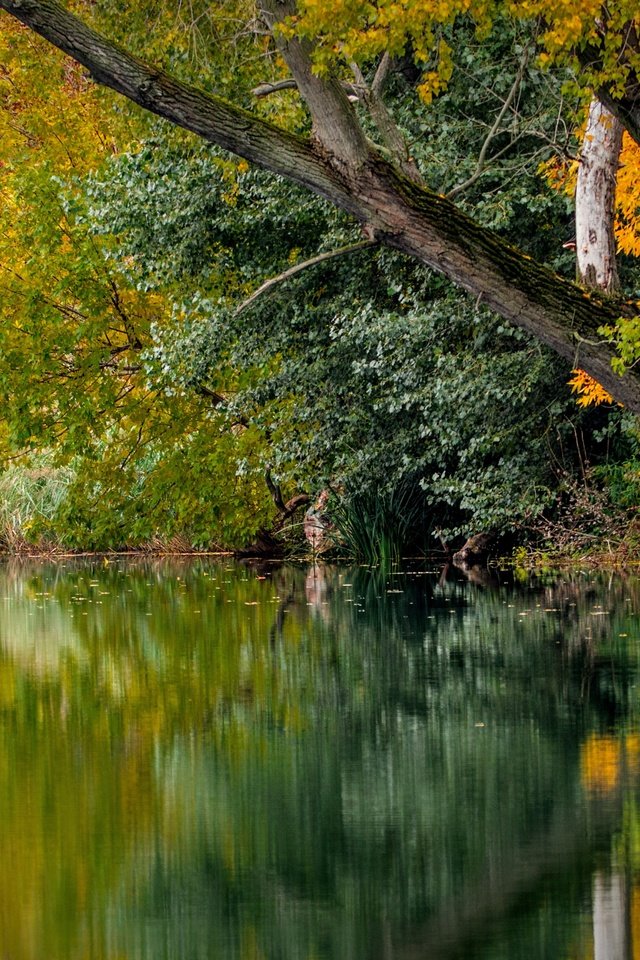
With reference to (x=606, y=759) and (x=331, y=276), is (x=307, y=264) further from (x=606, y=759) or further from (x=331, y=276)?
(x=606, y=759)

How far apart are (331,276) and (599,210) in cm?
595

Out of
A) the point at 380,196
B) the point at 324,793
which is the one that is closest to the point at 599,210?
the point at 380,196

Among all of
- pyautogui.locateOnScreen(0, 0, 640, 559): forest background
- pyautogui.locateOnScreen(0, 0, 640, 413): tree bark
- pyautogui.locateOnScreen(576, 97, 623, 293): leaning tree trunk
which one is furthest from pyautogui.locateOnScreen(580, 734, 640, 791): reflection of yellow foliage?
pyautogui.locateOnScreen(576, 97, 623, 293): leaning tree trunk

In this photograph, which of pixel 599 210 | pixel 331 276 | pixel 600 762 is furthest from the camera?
pixel 331 276

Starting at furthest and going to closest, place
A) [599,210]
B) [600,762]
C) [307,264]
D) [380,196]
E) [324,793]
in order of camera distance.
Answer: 1. [307,264]
2. [599,210]
3. [380,196]
4. [600,762]
5. [324,793]

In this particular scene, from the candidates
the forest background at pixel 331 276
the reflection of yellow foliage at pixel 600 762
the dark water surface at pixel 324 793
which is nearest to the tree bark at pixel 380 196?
the forest background at pixel 331 276

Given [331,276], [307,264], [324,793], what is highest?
[331,276]

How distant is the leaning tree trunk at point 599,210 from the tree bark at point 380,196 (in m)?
0.75

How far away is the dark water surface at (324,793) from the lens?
4.81 metres

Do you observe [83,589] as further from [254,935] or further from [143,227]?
[254,935]

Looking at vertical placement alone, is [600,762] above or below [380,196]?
below

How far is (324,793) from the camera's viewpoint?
270 inches

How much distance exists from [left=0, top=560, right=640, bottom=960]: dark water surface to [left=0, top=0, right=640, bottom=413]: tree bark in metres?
3.08

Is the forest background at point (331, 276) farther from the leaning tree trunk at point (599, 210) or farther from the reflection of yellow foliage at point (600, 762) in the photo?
the reflection of yellow foliage at point (600, 762)
